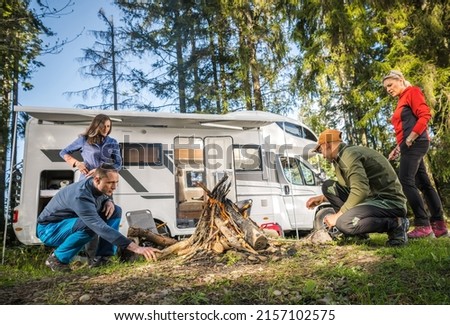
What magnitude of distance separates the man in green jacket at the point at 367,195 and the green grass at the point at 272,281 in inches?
5.5

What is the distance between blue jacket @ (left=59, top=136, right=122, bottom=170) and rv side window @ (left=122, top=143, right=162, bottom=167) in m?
0.96

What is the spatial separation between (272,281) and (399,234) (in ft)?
3.51

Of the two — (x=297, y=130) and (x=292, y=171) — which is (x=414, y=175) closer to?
(x=292, y=171)

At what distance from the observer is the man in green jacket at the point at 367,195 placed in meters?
1.92

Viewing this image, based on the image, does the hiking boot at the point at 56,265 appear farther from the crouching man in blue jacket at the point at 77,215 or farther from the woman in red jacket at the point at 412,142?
the woman in red jacket at the point at 412,142

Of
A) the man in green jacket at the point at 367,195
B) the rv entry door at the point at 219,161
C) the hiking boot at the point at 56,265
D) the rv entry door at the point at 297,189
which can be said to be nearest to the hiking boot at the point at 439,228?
the man in green jacket at the point at 367,195

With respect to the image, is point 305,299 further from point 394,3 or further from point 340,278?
point 394,3

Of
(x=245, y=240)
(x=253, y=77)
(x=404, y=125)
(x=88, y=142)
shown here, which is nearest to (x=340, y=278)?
(x=245, y=240)

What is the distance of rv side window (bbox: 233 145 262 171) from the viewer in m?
3.84

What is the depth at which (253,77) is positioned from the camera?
10.2 feet

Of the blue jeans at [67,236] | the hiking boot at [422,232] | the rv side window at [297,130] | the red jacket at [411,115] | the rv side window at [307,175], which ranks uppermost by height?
the rv side window at [297,130]

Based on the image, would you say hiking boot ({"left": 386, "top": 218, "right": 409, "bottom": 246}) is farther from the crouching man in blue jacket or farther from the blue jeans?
the blue jeans

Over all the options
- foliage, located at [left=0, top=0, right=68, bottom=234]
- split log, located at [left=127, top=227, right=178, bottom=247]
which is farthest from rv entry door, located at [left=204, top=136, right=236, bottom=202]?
foliage, located at [left=0, top=0, right=68, bottom=234]

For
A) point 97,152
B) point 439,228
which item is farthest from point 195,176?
point 439,228
